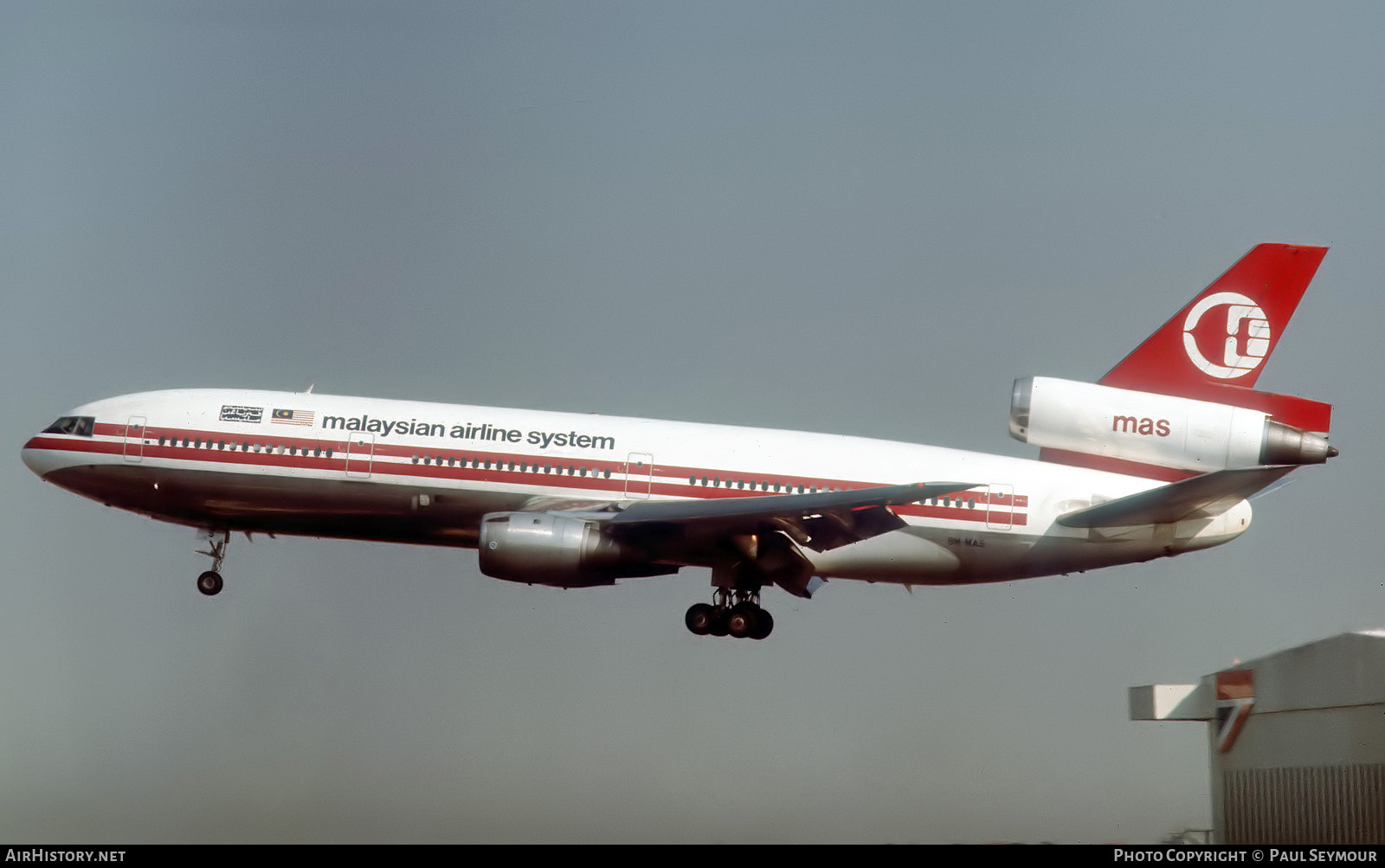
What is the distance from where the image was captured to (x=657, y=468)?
34750mm

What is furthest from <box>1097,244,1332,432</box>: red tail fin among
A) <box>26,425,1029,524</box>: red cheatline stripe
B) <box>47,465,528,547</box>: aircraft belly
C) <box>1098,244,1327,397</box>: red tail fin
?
<box>47,465,528,547</box>: aircraft belly

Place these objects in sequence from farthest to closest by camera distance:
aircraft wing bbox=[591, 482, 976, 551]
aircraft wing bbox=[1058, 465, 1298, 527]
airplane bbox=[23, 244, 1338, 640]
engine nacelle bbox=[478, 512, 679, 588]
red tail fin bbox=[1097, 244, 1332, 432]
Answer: red tail fin bbox=[1097, 244, 1332, 432] < airplane bbox=[23, 244, 1338, 640] < engine nacelle bbox=[478, 512, 679, 588] < aircraft wing bbox=[591, 482, 976, 551] < aircraft wing bbox=[1058, 465, 1298, 527]

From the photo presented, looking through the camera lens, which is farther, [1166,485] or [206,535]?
[206,535]

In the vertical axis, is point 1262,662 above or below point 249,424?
below

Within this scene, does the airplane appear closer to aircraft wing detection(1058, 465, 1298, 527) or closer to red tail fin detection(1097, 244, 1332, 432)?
aircraft wing detection(1058, 465, 1298, 527)

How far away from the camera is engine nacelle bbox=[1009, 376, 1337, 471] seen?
34.9 metres

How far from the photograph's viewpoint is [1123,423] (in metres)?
35.3

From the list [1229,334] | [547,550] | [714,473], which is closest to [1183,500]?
[1229,334]

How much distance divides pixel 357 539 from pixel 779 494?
9463mm

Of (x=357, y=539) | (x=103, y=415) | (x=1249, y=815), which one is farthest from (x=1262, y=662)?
(x=103, y=415)

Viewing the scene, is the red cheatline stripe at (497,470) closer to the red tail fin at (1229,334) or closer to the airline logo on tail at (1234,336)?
the red tail fin at (1229,334)

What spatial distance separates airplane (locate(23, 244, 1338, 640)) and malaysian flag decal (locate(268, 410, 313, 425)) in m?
0.04

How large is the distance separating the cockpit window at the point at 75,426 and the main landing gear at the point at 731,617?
45.8 feet
